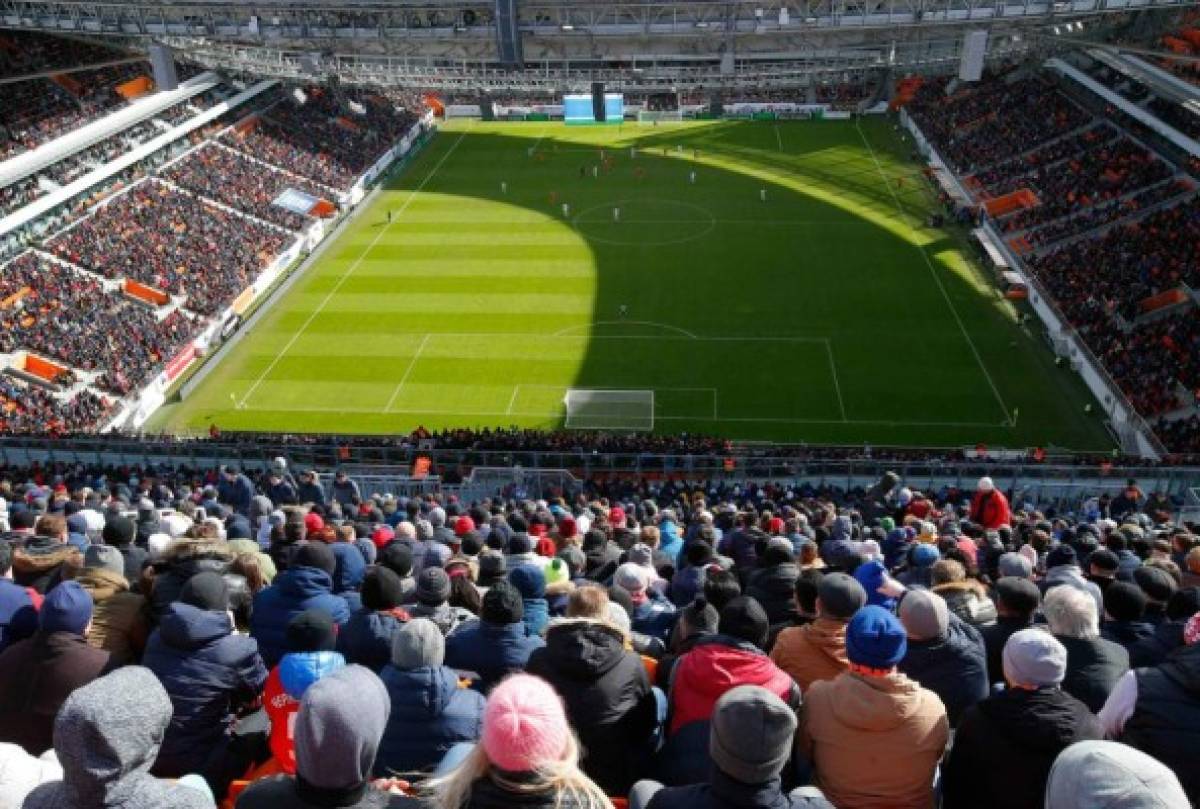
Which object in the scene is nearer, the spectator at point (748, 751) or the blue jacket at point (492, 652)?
the spectator at point (748, 751)

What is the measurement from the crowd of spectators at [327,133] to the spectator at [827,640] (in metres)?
45.0

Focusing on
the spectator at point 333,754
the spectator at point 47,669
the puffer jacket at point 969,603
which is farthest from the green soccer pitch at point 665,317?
the spectator at point 333,754

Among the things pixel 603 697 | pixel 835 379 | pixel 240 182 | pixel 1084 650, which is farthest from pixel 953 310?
pixel 603 697

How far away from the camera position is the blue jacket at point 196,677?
5.40 m

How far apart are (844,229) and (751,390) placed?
15.1 metres

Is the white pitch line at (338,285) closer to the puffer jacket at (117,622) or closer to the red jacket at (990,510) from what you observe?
the red jacket at (990,510)

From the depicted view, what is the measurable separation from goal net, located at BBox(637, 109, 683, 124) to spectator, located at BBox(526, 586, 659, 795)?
57074 mm

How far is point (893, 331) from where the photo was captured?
33.7 metres

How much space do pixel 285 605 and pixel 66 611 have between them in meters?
1.50

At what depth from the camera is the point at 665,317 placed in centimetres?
3538

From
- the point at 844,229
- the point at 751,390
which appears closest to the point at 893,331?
the point at 751,390

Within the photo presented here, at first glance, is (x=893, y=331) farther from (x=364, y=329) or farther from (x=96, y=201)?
(x=96, y=201)

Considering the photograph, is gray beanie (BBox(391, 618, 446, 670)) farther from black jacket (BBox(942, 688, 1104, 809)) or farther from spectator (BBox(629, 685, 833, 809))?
black jacket (BBox(942, 688, 1104, 809))

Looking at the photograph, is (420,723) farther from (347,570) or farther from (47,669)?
(347,570)
